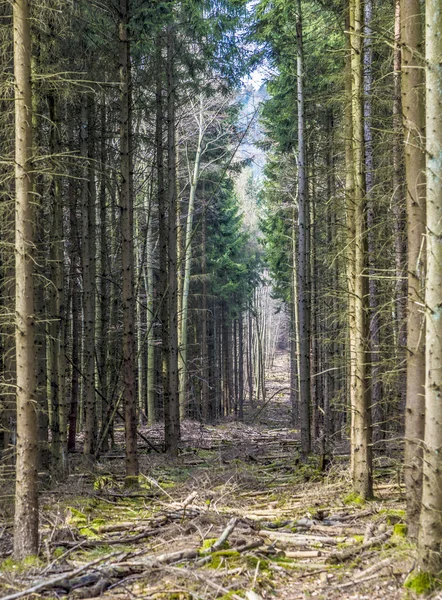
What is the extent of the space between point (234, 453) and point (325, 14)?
11139mm

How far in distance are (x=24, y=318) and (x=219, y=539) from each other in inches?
129

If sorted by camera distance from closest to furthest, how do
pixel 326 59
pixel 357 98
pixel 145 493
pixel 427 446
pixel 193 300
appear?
pixel 427 446 → pixel 357 98 → pixel 145 493 → pixel 326 59 → pixel 193 300

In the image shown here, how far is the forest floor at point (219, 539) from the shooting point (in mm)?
5137

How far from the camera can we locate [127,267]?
1020cm

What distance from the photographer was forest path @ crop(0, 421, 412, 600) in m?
5.15

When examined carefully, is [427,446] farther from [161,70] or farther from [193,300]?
[193,300]

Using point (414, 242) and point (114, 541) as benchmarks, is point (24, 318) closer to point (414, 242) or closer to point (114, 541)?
point (114, 541)

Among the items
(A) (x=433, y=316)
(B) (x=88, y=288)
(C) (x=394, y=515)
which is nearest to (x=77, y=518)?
(C) (x=394, y=515)

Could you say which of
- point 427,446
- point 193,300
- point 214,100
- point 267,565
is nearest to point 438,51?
point 427,446

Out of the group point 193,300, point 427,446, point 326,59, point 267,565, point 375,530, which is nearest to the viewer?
point 427,446

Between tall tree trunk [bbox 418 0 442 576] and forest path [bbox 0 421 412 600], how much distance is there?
0.59 meters

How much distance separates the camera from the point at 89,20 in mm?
10977

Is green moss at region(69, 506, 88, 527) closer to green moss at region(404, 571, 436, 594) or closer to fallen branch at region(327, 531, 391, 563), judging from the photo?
fallen branch at region(327, 531, 391, 563)

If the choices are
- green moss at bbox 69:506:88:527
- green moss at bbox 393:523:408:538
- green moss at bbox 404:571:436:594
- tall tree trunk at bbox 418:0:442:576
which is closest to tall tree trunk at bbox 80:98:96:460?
green moss at bbox 69:506:88:527
